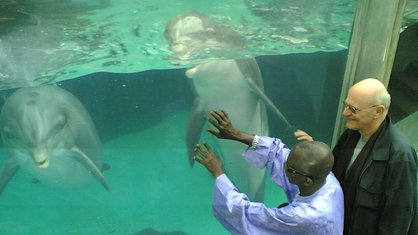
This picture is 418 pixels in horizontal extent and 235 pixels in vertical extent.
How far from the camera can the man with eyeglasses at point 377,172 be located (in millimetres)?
2695

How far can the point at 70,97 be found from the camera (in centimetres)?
475

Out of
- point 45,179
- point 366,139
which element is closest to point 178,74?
point 45,179

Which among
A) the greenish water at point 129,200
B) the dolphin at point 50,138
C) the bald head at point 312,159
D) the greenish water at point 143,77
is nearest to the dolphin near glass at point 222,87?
the greenish water at point 143,77

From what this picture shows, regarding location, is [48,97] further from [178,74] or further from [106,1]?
[178,74]

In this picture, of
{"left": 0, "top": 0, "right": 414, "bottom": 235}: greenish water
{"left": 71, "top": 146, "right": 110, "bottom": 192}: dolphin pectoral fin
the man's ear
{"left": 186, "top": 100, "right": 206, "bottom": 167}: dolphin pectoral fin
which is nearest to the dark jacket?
the man's ear

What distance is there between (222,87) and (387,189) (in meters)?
2.50

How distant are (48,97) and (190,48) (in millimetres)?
1779

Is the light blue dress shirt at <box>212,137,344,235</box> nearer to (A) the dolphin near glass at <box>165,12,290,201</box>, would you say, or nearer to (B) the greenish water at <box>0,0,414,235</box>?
(B) the greenish water at <box>0,0,414,235</box>

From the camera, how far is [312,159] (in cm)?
223

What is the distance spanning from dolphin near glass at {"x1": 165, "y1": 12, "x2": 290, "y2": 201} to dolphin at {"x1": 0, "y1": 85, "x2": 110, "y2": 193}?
4.08 ft

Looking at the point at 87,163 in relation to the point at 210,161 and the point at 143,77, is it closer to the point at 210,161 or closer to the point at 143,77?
the point at 210,161

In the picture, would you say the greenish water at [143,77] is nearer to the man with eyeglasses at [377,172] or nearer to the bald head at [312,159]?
the man with eyeglasses at [377,172]

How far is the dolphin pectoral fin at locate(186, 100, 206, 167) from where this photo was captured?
189 inches

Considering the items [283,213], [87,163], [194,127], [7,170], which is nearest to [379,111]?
[283,213]
